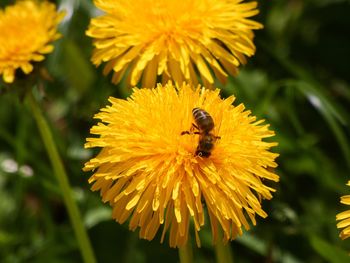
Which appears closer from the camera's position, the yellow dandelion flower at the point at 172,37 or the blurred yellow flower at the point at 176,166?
the blurred yellow flower at the point at 176,166

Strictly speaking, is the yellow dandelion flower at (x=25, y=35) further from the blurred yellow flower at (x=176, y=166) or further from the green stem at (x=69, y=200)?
the blurred yellow flower at (x=176, y=166)

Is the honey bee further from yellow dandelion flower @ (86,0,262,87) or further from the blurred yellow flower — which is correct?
yellow dandelion flower @ (86,0,262,87)

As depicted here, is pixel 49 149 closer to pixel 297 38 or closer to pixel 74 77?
pixel 74 77

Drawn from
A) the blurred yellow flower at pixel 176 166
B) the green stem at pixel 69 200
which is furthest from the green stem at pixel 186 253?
the green stem at pixel 69 200

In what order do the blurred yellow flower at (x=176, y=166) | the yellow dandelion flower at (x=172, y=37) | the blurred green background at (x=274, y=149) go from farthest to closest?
1. the blurred green background at (x=274, y=149)
2. the yellow dandelion flower at (x=172, y=37)
3. the blurred yellow flower at (x=176, y=166)

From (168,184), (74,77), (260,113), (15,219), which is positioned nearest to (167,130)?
(168,184)

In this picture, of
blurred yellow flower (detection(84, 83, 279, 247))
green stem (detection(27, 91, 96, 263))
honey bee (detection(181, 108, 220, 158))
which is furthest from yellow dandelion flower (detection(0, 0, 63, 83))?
honey bee (detection(181, 108, 220, 158))
